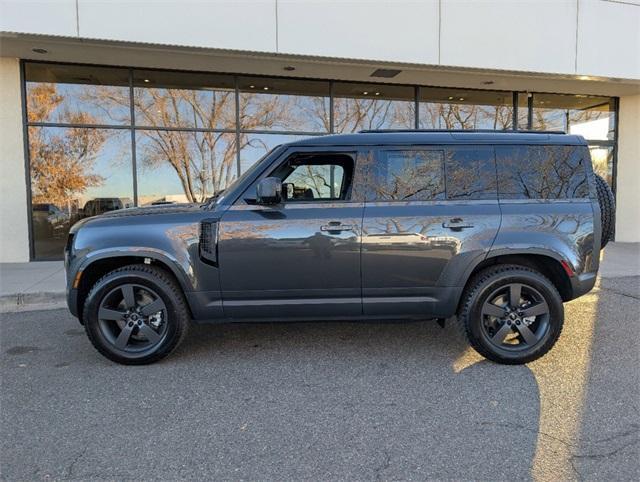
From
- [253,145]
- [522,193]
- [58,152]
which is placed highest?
[253,145]

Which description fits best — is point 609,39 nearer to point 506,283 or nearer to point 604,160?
point 604,160

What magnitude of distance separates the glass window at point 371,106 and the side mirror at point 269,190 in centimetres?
714

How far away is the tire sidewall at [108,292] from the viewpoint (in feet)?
12.3

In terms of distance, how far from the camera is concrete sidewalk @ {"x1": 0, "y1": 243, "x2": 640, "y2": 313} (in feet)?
19.7

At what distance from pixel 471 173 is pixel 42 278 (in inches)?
272

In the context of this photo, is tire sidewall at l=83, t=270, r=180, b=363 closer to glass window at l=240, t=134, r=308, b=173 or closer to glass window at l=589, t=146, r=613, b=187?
glass window at l=240, t=134, r=308, b=173

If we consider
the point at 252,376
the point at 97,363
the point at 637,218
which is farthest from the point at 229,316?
the point at 637,218

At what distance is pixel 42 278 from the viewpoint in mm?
7188

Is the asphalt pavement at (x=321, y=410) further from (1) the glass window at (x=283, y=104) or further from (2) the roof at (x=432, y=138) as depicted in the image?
(1) the glass window at (x=283, y=104)

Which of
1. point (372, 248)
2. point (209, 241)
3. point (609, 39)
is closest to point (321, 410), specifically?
point (372, 248)

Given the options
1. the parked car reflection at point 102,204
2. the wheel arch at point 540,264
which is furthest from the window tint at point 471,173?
the parked car reflection at point 102,204

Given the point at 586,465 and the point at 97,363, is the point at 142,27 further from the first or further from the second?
the point at 586,465

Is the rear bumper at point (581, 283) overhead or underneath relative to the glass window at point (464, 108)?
underneath

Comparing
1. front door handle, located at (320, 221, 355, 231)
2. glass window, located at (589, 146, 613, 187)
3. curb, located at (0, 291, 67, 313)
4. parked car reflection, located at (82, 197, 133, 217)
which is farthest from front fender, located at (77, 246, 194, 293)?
glass window, located at (589, 146, 613, 187)
